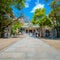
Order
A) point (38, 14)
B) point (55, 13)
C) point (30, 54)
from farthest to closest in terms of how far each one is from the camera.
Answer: point (38, 14), point (55, 13), point (30, 54)

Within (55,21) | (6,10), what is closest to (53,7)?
(55,21)

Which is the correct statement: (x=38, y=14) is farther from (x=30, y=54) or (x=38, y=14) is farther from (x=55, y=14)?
(x=30, y=54)

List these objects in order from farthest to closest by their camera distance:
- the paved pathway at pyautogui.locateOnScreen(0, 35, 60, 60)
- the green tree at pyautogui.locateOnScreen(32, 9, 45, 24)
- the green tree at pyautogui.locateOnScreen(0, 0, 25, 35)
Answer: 1. the green tree at pyautogui.locateOnScreen(32, 9, 45, 24)
2. the green tree at pyautogui.locateOnScreen(0, 0, 25, 35)
3. the paved pathway at pyautogui.locateOnScreen(0, 35, 60, 60)

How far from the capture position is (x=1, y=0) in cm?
5216

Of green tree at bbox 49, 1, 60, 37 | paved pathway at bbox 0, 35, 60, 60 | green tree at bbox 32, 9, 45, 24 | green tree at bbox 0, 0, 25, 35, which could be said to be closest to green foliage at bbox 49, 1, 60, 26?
green tree at bbox 49, 1, 60, 37

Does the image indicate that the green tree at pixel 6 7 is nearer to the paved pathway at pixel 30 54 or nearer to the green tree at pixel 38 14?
the green tree at pixel 38 14

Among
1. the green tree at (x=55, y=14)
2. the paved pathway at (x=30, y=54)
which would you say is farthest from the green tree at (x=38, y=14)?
the paved pathway at (x=30, y=54)

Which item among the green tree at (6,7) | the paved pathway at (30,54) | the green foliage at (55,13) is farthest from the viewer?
the green tree at (6,7)

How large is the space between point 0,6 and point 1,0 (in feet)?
4.75

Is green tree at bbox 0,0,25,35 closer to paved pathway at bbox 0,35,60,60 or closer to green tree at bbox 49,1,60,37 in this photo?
green tree at bbox 49,1,60,37

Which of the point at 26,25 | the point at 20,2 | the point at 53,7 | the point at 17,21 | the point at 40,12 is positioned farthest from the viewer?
the point at 26,25

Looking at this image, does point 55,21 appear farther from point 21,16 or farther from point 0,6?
point 0,6

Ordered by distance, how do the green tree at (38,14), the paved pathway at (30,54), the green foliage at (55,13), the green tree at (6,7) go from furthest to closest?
the green tree at (38,14) → the green tree at (6,7) → the green foliage at (55,13) → the paved pathway at (30,54)

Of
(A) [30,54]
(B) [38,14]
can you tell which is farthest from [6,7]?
(A) [30,54]
